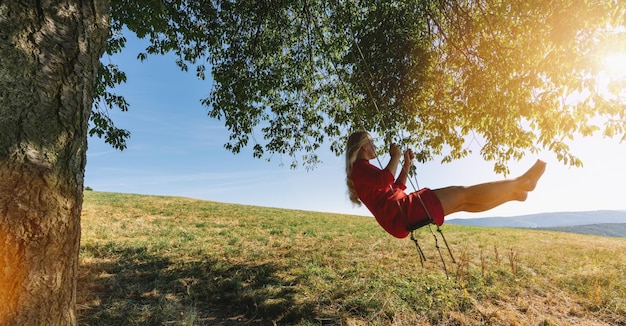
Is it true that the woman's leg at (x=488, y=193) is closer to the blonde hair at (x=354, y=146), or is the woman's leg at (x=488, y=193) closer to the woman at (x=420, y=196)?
A: the woman at (x=420, y=196)

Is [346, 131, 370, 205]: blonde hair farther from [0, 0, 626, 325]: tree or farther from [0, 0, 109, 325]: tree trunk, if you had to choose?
[0, 0, 109, 325]: tree trunk

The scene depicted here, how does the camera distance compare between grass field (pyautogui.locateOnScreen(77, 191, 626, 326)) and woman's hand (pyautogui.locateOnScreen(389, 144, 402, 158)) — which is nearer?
woman's hand (pyautogui.locateOnScreen(389, 144, 402, 158))

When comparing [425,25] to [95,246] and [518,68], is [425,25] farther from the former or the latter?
[95,246]

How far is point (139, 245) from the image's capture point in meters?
8.13

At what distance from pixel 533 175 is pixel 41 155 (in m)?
4.83

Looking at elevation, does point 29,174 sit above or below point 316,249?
above

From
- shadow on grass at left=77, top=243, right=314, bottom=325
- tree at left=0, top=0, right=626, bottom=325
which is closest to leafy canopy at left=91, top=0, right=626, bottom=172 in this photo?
tree at left=0, top=0, right=626, bottom=325

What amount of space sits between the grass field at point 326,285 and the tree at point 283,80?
2.57 m

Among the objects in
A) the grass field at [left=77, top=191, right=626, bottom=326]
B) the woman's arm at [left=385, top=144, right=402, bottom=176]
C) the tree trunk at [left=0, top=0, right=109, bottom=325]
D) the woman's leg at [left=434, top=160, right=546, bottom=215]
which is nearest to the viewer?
the tree trunk at [left=0, top=0, right=109, bottom=325]

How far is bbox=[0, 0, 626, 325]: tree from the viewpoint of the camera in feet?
6.79

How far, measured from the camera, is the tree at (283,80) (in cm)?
207

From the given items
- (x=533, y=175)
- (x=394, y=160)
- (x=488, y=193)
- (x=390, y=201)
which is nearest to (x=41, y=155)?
(x=390, y=201)

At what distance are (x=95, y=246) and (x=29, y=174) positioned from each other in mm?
6845

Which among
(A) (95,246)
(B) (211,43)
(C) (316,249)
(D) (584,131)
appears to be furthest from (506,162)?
(A) (95,246)
